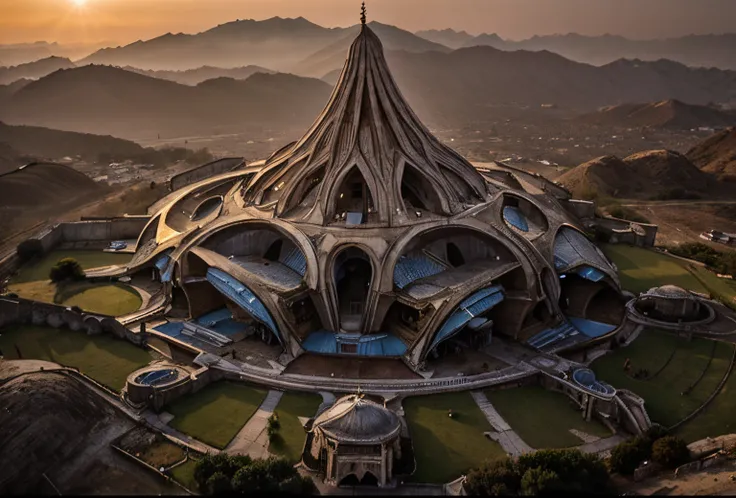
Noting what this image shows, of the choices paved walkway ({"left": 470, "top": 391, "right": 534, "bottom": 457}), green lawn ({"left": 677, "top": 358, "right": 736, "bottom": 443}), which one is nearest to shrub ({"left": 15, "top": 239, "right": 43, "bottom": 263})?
paved walkway ({"left": 470, "top": 391, "right": 534, "bottom": 457})

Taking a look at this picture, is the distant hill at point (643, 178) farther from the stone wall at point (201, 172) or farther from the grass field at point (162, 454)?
the grass field at point (162, 454)

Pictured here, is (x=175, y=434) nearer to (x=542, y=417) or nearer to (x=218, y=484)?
(x=218, y=484)

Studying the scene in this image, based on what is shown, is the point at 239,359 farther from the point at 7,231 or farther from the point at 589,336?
the point at 7,231

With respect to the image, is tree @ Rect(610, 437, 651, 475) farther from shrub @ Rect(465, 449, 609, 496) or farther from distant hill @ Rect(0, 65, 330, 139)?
distant hill @ Rect(0, 65, 330, 139)

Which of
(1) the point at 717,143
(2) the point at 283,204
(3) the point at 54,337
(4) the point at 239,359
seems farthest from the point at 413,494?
(1) the point at 717,143

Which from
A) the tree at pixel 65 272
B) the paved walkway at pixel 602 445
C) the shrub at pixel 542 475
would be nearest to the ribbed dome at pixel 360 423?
the shrub at pixel 542 475
